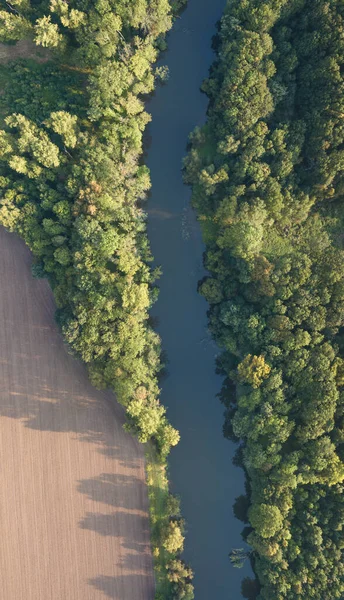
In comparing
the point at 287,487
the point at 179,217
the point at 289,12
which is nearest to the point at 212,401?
the point at 287,487

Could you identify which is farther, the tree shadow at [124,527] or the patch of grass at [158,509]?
the tree shadow at [124,527]

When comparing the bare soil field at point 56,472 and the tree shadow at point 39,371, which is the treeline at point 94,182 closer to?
the tree shadow at point 39,371

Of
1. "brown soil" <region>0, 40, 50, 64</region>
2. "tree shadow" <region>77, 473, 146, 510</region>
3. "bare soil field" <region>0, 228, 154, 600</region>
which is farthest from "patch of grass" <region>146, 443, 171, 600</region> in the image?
"brown soil" <region>0, 40, 50, 64</region>

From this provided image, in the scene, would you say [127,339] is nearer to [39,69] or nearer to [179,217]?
[179,217]

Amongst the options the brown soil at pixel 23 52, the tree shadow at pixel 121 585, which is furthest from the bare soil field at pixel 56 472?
the brown soil at pixel 23 52

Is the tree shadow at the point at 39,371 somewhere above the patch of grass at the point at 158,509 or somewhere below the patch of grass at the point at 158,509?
above

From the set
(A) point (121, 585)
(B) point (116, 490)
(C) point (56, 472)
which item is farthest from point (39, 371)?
(A) point (121, 585)
